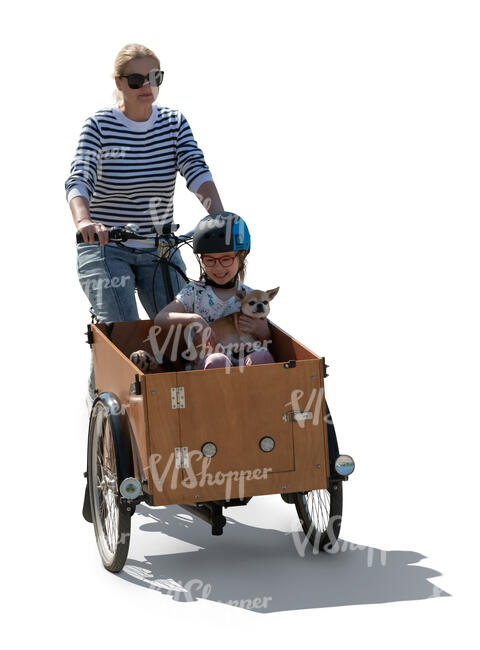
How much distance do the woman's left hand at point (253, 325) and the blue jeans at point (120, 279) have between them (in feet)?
1.97

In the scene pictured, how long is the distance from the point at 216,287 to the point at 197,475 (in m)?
1.03

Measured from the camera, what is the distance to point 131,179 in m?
6.68

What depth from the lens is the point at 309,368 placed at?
5.65 m

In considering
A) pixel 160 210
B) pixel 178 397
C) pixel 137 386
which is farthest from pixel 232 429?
pixel 160 210

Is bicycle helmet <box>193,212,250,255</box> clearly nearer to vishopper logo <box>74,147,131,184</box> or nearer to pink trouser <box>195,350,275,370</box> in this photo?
pink trouser <box>195,350,275,370</box>

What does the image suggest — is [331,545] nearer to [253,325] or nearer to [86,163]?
[253,325]

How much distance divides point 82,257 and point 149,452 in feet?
4.77

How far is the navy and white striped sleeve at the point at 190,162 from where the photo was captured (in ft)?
22.1

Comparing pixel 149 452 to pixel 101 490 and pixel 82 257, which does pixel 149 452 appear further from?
pixel 82 257

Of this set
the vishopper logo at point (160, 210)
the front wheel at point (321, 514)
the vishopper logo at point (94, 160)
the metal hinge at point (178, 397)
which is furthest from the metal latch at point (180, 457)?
the vishopper logo at point (94, 160)

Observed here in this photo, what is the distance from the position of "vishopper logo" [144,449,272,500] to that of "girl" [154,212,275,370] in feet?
1.82

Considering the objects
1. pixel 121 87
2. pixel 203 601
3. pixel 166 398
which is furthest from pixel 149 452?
pixel 121 87

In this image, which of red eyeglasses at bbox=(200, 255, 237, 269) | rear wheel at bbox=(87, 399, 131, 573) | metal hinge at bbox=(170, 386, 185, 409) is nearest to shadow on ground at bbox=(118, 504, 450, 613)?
rear wheel at bbox=(87, 399, 131, 573)

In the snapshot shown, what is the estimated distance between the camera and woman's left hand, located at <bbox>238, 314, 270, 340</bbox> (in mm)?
6199
